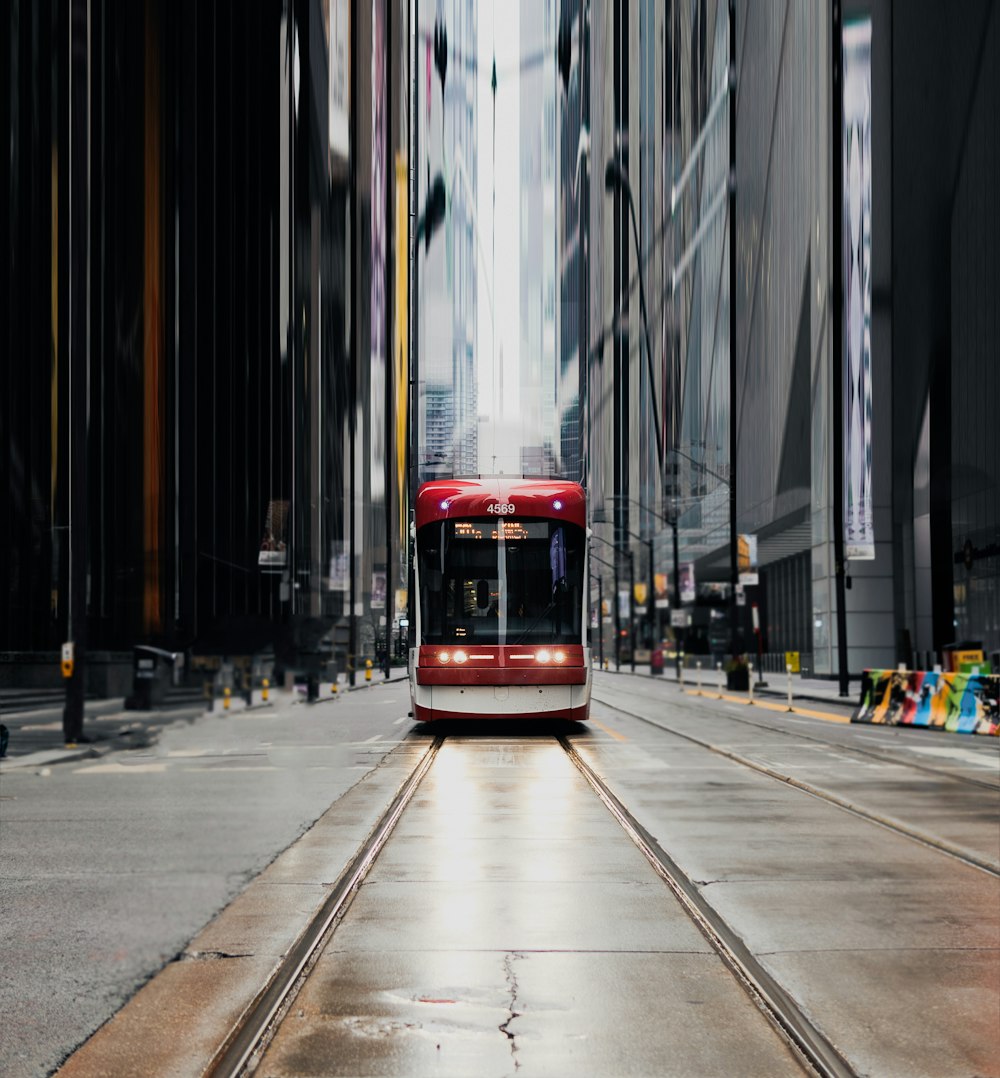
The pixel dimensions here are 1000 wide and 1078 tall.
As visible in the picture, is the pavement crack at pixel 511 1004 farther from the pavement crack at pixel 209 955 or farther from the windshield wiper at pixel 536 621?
the windshield wiper at pixel 536 621

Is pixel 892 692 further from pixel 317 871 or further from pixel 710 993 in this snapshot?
pixel 710 993

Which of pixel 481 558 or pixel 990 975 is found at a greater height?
pixel 481 558

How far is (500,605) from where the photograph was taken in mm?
23016

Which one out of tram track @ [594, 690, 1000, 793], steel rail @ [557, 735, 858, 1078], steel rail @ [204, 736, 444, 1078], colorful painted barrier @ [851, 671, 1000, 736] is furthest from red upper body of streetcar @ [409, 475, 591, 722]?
steel rail @ [557, 735, 858, 1078]

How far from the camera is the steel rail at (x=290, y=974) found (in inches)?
210

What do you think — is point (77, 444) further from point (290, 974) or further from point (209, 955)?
point (290, 974)

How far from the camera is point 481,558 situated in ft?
75.9

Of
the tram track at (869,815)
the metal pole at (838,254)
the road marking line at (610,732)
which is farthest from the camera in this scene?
the metal pole at (838,254)

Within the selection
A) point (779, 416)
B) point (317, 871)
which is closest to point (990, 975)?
point (317, 871)

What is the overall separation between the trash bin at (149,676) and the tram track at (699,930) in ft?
50.0

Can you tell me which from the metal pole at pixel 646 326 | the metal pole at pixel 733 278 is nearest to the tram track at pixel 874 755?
the metal pole at pixel 733 278

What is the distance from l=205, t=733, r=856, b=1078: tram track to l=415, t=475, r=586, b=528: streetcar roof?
1213cm

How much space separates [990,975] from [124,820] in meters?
8.37

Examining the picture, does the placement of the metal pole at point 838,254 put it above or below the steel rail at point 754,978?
above
